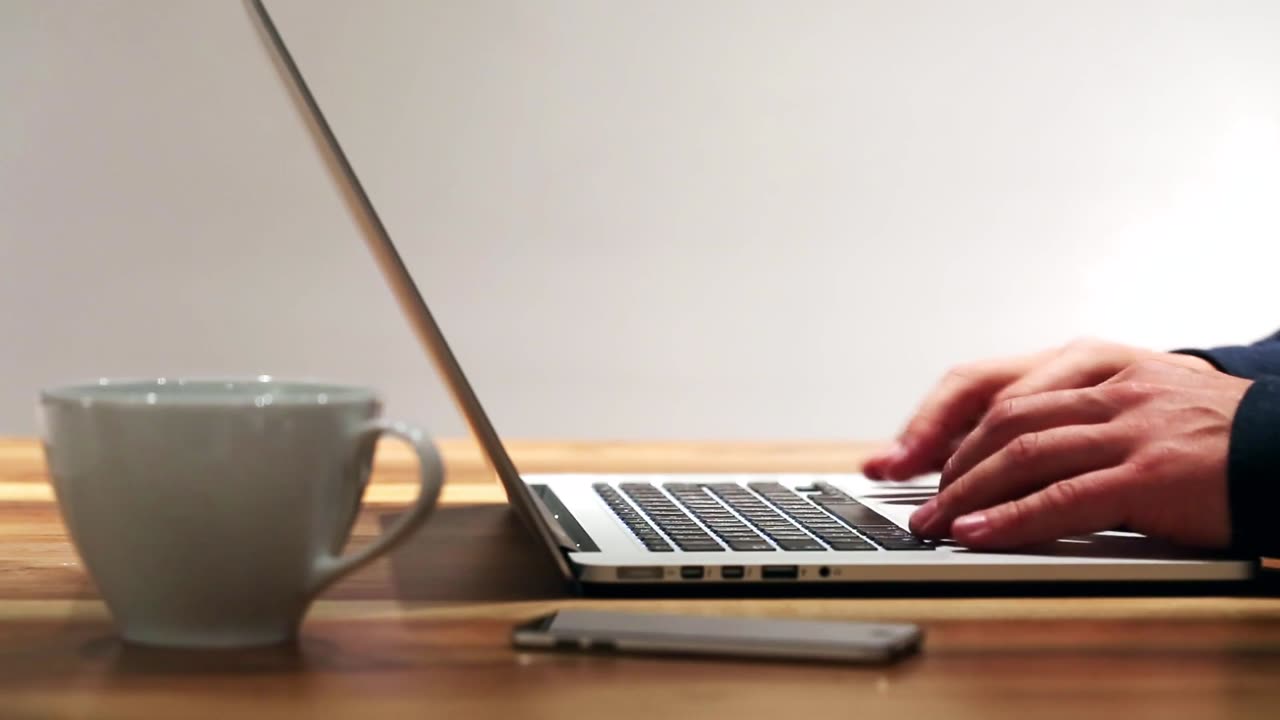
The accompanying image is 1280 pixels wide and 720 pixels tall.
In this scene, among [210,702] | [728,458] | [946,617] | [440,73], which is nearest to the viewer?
[210,702]

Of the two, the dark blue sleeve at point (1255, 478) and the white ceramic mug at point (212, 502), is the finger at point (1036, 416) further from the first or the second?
the white ceramic mug at point (212, 502)

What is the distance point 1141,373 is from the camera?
762mm

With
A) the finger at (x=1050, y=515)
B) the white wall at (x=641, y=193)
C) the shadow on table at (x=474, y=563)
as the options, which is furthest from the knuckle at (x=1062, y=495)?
the white wall at (x=641, y=193)

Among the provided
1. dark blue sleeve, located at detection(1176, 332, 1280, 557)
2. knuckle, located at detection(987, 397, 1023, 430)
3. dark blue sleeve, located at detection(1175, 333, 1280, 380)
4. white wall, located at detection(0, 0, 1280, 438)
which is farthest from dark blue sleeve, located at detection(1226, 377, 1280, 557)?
white wall, located at detection(0, 0, 1280, 438)

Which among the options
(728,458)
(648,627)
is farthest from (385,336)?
(648,627)

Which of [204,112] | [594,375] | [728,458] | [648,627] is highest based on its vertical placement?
[204,112]

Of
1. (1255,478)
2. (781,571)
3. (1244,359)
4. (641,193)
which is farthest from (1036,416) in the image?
(641,193)

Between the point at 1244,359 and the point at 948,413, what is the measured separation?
0.69 ft

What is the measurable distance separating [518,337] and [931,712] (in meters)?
2.64

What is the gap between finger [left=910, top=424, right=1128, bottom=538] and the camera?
0.69 m

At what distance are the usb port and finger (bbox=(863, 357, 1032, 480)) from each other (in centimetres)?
40

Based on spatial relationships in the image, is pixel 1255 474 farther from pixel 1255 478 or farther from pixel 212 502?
pixel 212 502

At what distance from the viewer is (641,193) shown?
301cm

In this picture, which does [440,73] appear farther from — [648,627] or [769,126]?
[648,627]
